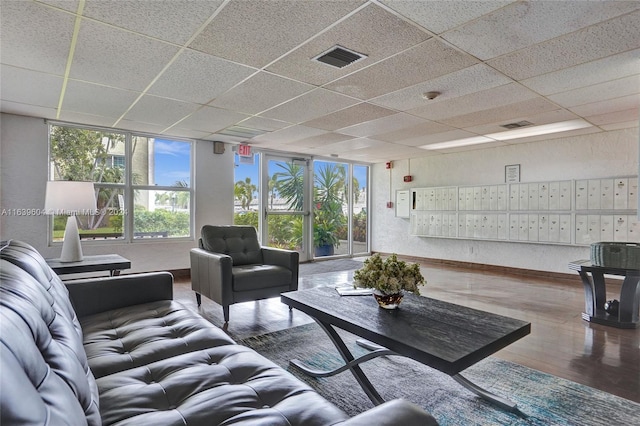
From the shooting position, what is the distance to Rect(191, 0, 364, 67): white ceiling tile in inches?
80.1

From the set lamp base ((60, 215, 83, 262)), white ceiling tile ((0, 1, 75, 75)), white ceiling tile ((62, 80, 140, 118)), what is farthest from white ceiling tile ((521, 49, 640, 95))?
lamp base ((60, 215, 83, 262))

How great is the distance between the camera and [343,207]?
7.98 meters

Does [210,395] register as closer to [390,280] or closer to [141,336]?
[141,336]

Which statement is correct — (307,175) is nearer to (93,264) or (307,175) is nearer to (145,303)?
(93,264)

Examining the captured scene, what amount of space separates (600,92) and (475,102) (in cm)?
112

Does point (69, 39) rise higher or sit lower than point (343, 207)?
higher

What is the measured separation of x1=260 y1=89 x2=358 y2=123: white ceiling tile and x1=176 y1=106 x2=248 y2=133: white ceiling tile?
428 millimetres

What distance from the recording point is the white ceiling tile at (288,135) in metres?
5.03

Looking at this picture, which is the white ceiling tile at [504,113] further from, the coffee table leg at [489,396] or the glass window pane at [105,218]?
the glass window pane at [105,218]

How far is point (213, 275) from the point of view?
3.28 m

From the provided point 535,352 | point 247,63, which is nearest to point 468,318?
point 535,352

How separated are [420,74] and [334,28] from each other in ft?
3.48

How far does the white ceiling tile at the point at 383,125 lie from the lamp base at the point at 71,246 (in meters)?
3.43

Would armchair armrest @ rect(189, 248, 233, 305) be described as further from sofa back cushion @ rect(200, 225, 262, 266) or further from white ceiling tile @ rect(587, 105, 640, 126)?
white ceiling tile @ rect(587, 105, 640, 126)
